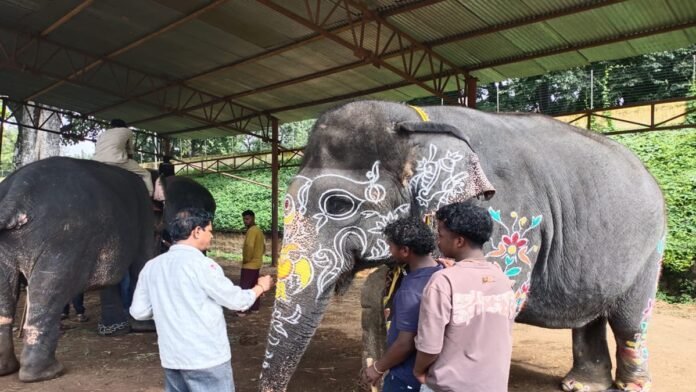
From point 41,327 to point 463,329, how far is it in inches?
165

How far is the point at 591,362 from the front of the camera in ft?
14.8

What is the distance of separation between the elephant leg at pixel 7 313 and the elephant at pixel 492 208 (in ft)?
10.2

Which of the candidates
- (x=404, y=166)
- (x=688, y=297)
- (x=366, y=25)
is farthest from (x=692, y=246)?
(x=404, y=166)

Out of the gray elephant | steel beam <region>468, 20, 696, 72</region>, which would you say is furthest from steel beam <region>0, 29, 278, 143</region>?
steel beam <region>468, 20, 696, 72</region>

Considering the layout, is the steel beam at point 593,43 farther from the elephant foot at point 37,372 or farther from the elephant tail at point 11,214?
the elephant foot at point 37,372

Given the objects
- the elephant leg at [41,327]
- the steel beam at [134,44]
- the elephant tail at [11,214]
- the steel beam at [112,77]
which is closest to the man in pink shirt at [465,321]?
the elephant leg at [41,327]

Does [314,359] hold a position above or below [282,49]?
below

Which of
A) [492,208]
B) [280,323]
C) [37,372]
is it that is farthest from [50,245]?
[492,208]

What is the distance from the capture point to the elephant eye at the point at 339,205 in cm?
300

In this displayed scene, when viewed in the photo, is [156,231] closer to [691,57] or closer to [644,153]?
[644,153]

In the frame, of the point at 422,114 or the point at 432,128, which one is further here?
the point at 422,114

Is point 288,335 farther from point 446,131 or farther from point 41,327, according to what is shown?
→ point 41,327

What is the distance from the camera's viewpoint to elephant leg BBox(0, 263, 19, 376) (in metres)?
4.67

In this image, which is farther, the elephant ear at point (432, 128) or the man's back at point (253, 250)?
the man's back at point (253, 250)
